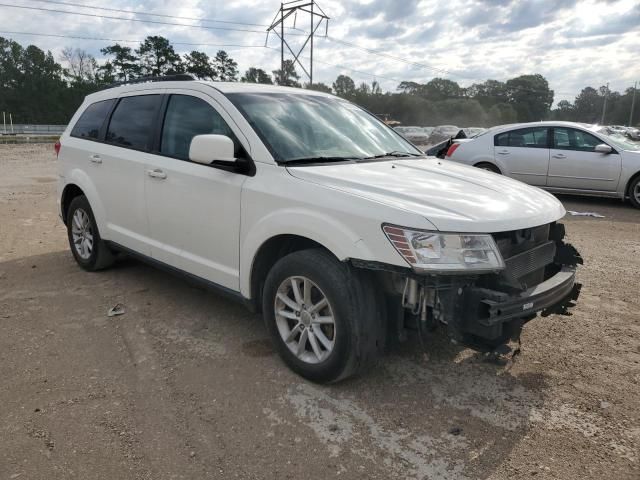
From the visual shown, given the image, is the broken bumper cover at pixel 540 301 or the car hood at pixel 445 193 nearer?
the broken bumper cover at pixel 540 301

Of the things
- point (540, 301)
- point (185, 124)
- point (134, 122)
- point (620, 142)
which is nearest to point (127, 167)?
point (134, 122)

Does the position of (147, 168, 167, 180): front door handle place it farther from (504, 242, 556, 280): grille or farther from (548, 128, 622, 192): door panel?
(548, 128, 622, 192): door panel

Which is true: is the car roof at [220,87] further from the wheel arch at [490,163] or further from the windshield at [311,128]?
the wheel arch at [490,163]

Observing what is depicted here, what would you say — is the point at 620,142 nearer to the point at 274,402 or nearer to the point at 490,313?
the point at 490,313

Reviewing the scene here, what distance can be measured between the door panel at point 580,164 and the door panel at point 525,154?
0.60 feet

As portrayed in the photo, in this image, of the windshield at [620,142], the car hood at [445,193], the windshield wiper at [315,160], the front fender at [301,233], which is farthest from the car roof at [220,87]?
the windshield at [620,142]

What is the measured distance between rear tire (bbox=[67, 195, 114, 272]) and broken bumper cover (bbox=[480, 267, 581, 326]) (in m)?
3.93

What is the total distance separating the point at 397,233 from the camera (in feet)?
8.92

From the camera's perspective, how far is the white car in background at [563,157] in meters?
9.56

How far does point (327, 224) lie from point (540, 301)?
49.8 inches

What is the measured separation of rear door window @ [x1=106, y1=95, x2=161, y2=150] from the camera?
4.46 m

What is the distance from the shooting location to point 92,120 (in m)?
5.36

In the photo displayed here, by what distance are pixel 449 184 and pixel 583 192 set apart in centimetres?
787

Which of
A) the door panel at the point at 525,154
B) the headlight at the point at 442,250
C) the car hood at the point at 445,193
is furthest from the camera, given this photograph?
the door panel at the point at 525,154
